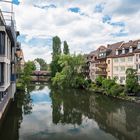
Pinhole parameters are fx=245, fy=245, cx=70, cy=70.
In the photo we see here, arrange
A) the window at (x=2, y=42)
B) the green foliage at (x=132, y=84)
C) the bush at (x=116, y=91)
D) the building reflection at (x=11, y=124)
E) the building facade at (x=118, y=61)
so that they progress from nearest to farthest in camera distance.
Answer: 1. the building reflection at (x=11, y=124)
2. the window at (x=2, y=42)
3. the green foliage at (x=132, y=84)
4. the bush at (x=116, y=91)
5. the building facade at (x=118, y=61)

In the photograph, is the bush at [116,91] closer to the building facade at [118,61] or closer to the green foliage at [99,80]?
the building facade at [118,61]

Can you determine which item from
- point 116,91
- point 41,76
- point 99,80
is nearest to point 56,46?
point 41,76

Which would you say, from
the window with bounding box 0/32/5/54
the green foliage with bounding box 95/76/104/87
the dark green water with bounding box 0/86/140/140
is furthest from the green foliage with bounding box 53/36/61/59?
the window with bounding box 0/32/5/54

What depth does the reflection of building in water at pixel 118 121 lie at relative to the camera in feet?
70.9

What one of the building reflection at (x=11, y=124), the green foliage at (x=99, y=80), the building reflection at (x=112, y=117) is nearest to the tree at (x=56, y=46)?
the green foliage at (x=99, y=80)

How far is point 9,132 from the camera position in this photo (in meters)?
21.1

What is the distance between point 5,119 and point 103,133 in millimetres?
10469

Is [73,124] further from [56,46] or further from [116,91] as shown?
[56,46]

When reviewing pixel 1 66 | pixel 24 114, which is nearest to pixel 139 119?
pixel 24 114

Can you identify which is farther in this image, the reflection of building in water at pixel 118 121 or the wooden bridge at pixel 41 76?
the wooden bridge at pixel 41 76

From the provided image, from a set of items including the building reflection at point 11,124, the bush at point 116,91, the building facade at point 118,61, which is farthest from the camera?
the building facade at point 118,61

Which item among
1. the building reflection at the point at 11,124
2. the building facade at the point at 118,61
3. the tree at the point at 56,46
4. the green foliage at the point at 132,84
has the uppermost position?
the tree at the point at 56,46

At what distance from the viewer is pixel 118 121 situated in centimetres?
2708

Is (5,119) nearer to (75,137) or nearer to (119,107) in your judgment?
(75,137)
